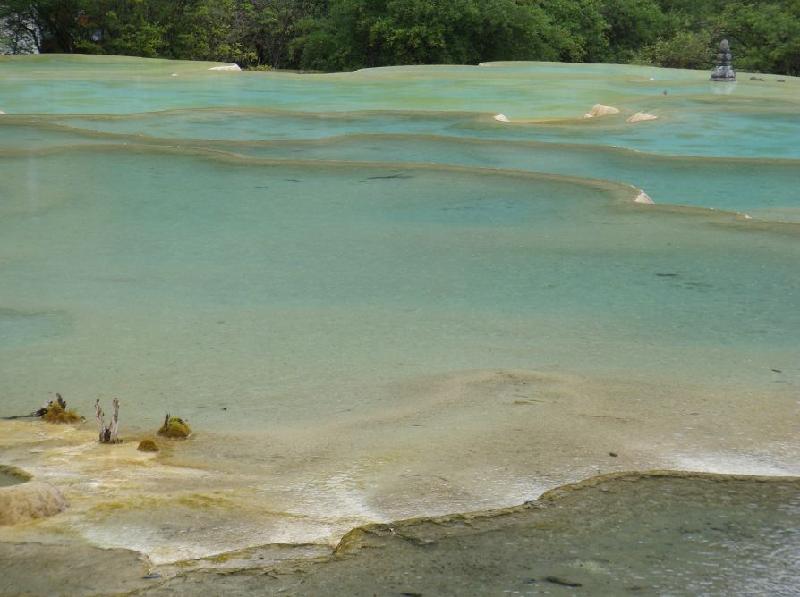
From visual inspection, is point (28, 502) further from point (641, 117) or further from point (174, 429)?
point (641, 117)

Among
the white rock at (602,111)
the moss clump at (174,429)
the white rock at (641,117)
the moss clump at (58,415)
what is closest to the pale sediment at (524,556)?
the moss clump at (174,429)

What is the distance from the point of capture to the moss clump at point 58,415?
9.46ft

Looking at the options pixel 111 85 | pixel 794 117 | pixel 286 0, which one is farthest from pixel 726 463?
pixel 286 0

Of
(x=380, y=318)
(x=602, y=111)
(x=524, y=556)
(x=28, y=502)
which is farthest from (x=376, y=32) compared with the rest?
(x=524, y=556)

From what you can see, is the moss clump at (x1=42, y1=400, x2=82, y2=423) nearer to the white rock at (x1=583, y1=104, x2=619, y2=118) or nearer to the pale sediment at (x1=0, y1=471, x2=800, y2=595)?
the pale sediment at (x1=0, y1=471, x2=800, y2=595)

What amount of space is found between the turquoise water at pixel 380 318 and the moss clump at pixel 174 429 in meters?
0.03

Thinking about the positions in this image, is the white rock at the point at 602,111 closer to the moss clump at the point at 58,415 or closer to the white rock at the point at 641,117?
the white rock at the point at 641,117

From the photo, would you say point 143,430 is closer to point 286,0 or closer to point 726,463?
point 726,463

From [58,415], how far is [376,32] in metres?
18.5

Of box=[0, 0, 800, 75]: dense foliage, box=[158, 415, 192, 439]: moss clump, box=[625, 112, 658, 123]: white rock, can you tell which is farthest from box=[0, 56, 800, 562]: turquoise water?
box=[0, 0, 800, 75]: dense foliage

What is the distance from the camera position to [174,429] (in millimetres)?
2777

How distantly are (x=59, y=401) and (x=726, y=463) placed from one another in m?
1.47

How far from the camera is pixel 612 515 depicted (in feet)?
7.55

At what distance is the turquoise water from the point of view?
2533mm
